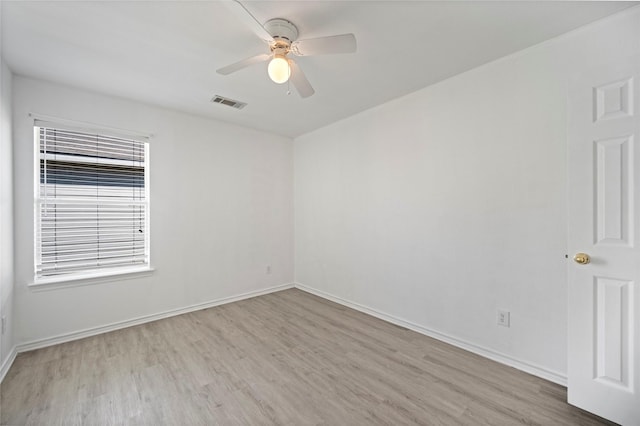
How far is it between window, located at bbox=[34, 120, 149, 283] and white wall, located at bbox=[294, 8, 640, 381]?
8.52 ft

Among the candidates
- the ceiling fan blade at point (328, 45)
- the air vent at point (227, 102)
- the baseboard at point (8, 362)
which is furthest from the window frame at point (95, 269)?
the ceiling fan blade at point (328, 45)

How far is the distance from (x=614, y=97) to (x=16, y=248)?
479 centimetres

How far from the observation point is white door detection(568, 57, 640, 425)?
62.0 inches

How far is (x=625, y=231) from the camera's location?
5.26 ft

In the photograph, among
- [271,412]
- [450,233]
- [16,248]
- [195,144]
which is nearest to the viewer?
[271,412]

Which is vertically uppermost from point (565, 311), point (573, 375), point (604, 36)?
point (604, 36)

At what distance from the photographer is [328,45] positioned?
1.71 metres

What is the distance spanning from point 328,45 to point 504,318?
2529 millimetres

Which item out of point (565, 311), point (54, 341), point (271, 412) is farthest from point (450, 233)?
point (54, 341)

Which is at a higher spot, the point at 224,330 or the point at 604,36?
the point at 604,36

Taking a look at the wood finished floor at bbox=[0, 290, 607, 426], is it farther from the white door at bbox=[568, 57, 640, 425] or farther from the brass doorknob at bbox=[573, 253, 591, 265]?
the brass doorknob at bbox=[573, 253, 591, 265]

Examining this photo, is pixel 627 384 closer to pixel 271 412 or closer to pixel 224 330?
pixel 271 412

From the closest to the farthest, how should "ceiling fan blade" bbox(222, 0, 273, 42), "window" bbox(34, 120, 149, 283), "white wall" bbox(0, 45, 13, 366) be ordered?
"ceiling fan blade" bbox(222, 0, 273, 42)
"white wall" bbox(0, 45, 13, 366)
"window" bbox(34, 120, 149, 283)

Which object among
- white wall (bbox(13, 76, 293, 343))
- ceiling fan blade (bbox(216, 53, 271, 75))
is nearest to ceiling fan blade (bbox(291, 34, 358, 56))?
ceiling fan blade (bbox(216, 53, 271, 75))
